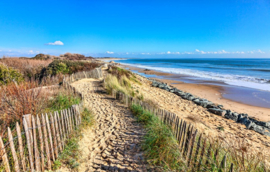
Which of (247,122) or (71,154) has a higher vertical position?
(71,154)

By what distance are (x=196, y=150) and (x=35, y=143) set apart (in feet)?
10.3

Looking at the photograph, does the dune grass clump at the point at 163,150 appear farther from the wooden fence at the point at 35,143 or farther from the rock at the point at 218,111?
the rock at the point at 218,111

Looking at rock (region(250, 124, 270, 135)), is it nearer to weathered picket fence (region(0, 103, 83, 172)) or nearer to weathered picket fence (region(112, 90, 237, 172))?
weathered picket fence (region(112, 90, 237, 172))

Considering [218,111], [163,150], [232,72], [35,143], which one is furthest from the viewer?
[232,72]

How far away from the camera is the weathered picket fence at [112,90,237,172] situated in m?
2.63

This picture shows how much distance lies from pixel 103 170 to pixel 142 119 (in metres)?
2.81

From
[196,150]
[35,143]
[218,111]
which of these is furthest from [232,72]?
[35,143]

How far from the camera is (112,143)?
180 inches

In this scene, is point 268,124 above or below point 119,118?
below

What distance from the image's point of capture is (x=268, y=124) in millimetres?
7324

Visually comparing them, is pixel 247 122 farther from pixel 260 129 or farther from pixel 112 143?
pixel 112 143

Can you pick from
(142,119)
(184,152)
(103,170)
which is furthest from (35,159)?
(142,119)

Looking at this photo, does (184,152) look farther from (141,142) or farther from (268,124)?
(268,124)

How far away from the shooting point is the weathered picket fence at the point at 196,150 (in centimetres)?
263
